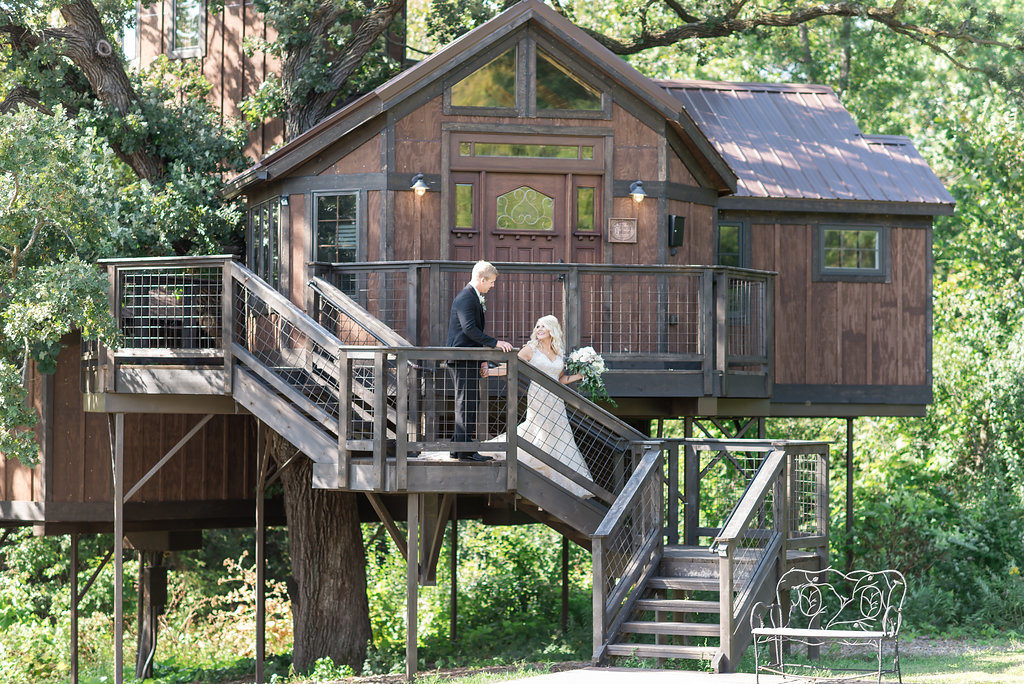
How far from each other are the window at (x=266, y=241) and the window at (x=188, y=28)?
470 centimetres

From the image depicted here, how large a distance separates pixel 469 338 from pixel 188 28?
10.9 metres

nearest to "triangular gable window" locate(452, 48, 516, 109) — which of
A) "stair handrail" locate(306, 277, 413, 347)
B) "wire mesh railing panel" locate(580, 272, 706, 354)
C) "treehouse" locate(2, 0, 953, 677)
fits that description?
"treehouse" locate(2, 0, 953, 677)

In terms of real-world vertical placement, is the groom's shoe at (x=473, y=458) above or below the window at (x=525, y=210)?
below

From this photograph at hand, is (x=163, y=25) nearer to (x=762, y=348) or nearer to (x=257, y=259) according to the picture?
(x=257, y=259)

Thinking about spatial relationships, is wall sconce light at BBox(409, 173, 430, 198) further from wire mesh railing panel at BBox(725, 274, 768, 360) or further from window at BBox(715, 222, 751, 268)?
window at BBox(715, 222, 751, 268)

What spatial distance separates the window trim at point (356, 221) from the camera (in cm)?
1461

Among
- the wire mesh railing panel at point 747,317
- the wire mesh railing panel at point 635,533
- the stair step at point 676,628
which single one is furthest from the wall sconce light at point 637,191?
the stair step at point 676,628

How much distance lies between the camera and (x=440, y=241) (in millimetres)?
14586

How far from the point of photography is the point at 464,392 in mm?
11070

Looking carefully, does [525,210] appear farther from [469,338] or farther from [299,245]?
[469,338]

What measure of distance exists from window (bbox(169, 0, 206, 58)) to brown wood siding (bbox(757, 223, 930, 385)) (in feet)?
30.7

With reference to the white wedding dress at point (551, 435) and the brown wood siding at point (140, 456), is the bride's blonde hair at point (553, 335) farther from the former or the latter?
the brown wood siding at point (140, 456)

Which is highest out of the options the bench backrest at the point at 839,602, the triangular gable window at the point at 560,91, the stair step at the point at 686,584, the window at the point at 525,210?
the triangular gable window at the point at 560,91

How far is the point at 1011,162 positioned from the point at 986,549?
884 centimetres
